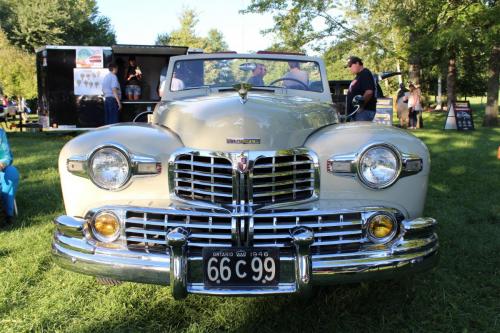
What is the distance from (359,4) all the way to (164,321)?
18938 millimetres

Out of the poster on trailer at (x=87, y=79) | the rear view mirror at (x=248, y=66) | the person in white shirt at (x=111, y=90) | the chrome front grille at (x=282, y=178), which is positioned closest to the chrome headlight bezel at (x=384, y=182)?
the chrome front grille at (x=282, y=178)

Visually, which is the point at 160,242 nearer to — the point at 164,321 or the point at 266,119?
the point at 164,321

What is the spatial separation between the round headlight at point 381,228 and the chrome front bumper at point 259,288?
0.05m

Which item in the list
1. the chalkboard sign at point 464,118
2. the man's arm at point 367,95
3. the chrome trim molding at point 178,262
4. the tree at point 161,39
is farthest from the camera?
the tree at point 161,39

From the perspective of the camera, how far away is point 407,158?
9.01 ft

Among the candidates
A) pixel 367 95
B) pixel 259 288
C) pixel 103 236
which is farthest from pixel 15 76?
pixel 259 288

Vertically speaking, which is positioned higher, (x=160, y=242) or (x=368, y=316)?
(x=160, y=242)

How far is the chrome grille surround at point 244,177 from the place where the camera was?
8.67 ft

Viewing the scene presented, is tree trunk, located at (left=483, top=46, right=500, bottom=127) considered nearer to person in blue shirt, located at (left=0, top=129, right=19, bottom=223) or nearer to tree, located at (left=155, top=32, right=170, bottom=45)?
person in blue shirt, located at (left=0, top=129, right=19, bottom=223)

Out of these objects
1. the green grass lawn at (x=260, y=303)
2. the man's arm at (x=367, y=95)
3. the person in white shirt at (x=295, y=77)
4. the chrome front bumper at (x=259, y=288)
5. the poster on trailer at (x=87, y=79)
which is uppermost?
the poster on trailer at (x=87, y=79)

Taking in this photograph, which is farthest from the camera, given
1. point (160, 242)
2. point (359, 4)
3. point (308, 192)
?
point (359, 4)

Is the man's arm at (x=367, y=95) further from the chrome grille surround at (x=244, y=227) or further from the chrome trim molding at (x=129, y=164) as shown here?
the chrome trim molding at (x=129, y=164)

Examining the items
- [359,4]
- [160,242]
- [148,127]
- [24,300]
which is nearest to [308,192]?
[160,242]

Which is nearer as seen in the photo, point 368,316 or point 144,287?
point 368,316
